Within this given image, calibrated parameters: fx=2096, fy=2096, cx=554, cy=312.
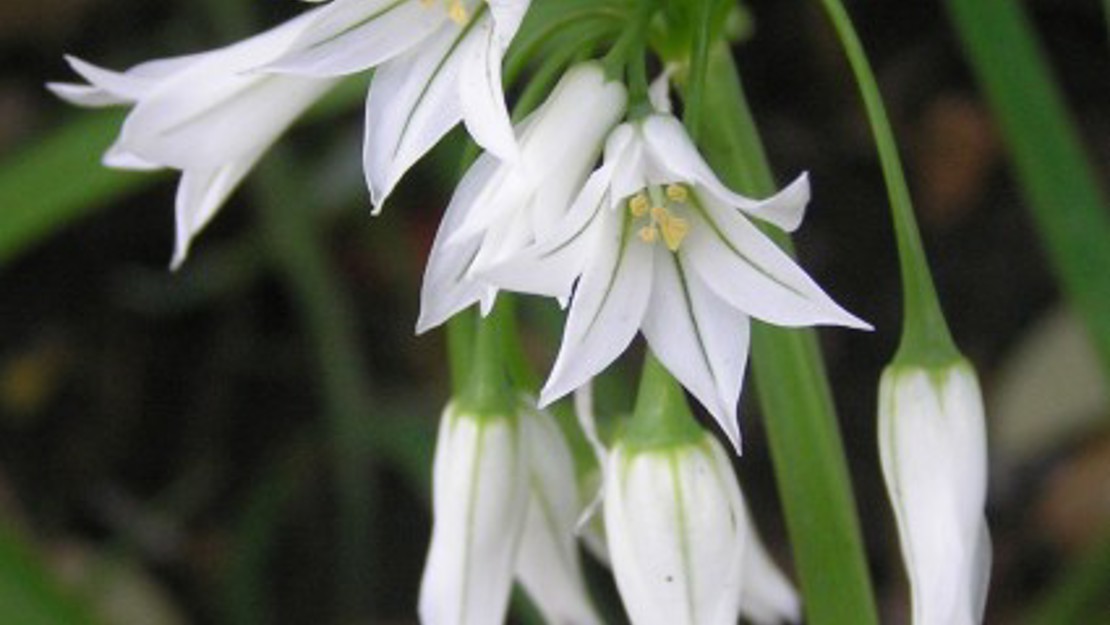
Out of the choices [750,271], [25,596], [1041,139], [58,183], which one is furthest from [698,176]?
[58,183]

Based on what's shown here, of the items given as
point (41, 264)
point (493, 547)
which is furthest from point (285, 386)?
point (493, 547)

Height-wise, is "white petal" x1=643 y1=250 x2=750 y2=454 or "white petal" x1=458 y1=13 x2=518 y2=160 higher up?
"white petal" x1=458 y1=13 x2=518 y2=160

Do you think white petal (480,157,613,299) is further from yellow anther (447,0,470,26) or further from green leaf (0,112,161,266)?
green leaf (0,112,161,266)

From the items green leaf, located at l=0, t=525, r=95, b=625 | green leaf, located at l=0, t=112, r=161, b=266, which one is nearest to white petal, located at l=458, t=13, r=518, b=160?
green leaf, located at l=0, t=525, r=95, b=625

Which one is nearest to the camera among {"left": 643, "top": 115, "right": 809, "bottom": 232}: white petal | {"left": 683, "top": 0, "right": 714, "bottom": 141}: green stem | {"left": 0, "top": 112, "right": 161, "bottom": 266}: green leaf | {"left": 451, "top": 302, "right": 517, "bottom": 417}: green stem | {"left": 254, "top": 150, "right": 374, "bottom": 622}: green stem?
{"left": 643, "top": 115, "right": 809, "bottom": 232}: white petal

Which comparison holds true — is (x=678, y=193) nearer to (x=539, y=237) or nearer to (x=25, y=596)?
(x=539, y=237)

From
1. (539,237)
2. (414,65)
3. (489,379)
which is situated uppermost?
(414,65)

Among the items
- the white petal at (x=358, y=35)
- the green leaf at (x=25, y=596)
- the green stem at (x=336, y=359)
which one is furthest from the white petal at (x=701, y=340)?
the green stem at (x=336, y=359)
